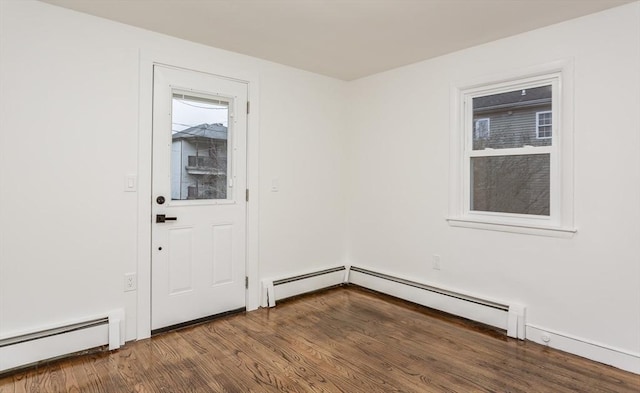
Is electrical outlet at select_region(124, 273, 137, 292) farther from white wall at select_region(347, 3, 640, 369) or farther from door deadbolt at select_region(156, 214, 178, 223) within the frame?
white wall at select_region(347, 3, 640, 369)

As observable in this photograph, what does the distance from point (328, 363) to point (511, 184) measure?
6.81ft

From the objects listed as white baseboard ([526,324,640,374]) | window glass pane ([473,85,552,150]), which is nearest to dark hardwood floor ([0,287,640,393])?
white baseboard ([526,324,640,374])

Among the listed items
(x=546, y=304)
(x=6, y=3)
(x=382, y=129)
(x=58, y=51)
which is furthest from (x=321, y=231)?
(x=6, y=3)

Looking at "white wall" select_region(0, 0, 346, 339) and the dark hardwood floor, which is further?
"white wall" select_region(0, 0, 346, 339)

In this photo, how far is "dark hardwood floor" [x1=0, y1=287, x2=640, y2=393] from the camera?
2209 mm

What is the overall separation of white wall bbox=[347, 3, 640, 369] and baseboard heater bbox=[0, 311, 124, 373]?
2597mm

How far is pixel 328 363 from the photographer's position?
249 centimetres

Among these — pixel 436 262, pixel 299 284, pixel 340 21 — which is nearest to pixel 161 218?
pixel 299 284

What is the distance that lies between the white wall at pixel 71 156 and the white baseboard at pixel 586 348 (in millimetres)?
3096

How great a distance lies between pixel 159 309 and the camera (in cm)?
295

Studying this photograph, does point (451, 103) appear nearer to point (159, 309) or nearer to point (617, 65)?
point (617, 65)

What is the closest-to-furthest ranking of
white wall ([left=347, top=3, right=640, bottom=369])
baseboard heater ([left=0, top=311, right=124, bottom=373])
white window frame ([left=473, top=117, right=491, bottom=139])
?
baseboard heater ([left=0, top=311, right=124, bottom=373]), white wall ([left=347, top=3, right=640, bottom=369]), white window frame ([left=473, top=117, right=491, bottom=139])

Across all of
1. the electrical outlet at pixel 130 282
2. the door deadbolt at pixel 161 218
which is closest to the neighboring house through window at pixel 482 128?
the door deadbolt at pixel 161 218

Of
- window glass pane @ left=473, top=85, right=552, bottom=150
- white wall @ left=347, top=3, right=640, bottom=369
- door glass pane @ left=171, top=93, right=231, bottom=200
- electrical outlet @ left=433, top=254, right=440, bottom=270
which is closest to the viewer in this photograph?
white wall @ left=347, top=3, right=640, bottom=369
